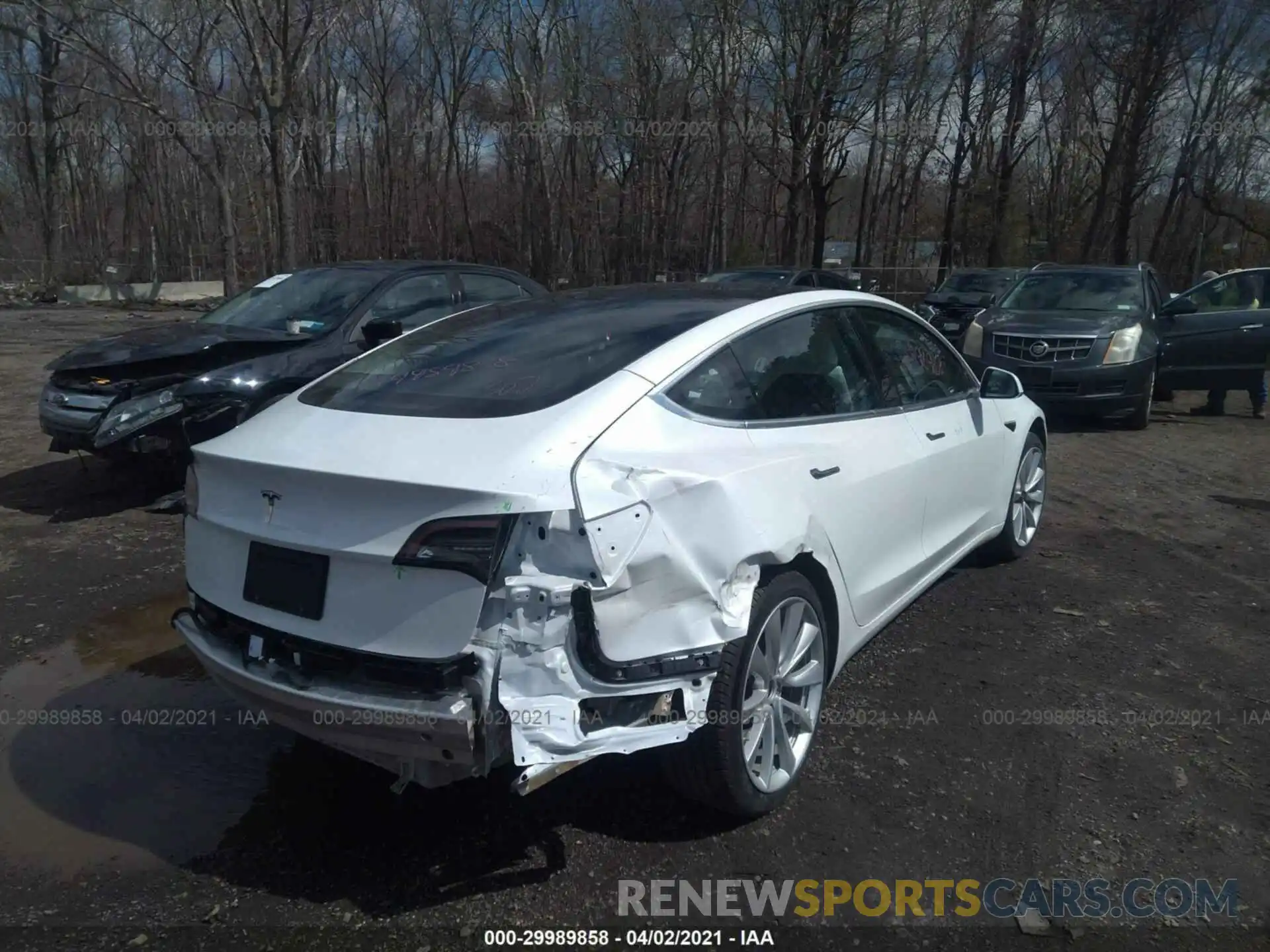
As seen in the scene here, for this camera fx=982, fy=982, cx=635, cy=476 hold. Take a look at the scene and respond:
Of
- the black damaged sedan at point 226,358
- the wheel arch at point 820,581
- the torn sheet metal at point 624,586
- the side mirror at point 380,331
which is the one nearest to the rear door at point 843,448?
the wheel arch at point 820,581

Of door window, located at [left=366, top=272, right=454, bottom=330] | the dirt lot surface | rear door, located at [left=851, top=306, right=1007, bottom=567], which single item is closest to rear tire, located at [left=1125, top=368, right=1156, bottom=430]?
the dirt lot surface

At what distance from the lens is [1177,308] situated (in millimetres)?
11094

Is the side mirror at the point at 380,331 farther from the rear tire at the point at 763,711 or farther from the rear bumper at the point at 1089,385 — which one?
the rear bumper at the point at 1089,385

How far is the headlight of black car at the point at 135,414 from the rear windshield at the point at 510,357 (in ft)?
10.4

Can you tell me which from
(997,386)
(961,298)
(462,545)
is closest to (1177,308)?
(961,298)

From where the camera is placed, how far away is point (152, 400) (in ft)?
21.4

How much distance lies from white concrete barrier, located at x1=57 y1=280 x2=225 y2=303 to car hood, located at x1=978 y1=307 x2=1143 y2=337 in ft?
91.0

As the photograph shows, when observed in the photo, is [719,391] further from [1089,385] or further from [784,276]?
[784,276]

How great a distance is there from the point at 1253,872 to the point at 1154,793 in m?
0.43

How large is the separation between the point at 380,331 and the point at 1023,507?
14.3ft

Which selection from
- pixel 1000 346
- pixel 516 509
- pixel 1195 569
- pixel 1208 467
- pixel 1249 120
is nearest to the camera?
pixel 516 509

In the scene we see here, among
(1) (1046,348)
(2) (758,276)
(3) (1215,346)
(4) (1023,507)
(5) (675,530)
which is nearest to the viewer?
(5) (675,530)

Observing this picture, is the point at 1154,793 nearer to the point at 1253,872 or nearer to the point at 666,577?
the point at 1253,872

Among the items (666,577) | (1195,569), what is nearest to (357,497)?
(666,577)
